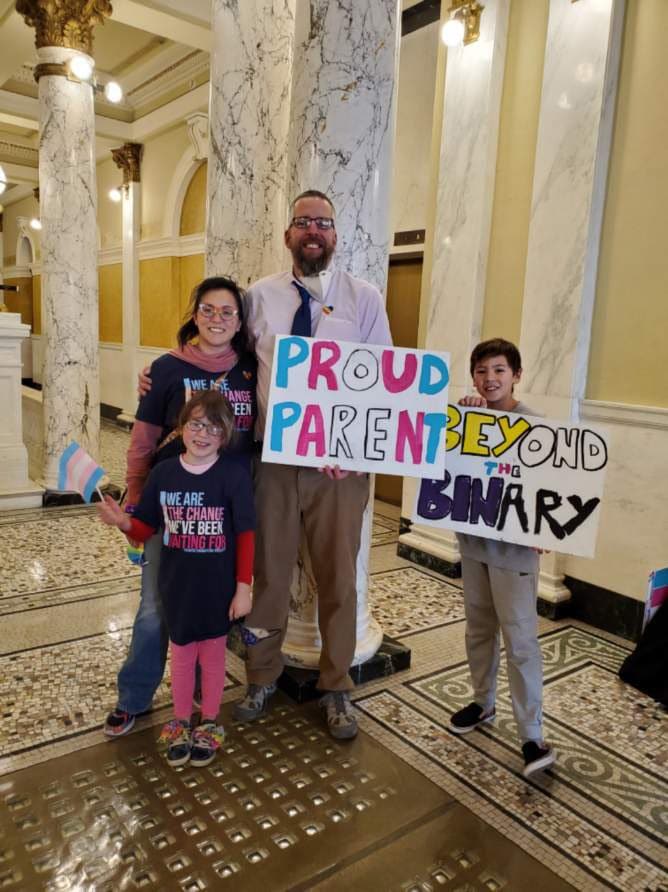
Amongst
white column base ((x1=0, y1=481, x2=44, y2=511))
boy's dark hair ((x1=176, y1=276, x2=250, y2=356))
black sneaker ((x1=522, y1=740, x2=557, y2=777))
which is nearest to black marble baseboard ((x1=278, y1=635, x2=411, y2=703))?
black sneaker ((x1=522, y1=740, x2=557, y2=777))

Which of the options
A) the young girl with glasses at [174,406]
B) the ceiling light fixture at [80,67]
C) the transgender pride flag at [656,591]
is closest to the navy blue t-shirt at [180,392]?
the young girl with glasses at [174,406]

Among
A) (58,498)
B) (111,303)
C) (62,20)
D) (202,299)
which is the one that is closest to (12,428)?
(58,498)

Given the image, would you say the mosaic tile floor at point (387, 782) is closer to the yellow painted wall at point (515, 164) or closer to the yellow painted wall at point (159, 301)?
the yellow painted wall at point (515, 164)

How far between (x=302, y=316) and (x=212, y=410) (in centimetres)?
52

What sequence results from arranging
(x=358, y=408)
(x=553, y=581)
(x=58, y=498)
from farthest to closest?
(x=58, y=498) → (x=553, y=581) → (x=358, y=408)

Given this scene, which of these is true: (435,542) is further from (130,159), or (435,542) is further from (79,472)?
(130,159)

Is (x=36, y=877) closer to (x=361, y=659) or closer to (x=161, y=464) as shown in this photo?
(x=161, y=464)

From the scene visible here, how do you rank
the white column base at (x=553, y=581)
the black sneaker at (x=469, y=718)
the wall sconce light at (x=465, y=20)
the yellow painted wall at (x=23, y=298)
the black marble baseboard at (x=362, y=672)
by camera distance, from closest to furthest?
the black sneaker at (x=469, y=718) < the black marble baseboard at (x=362, y=672) < the white column base at (x=553, y=581) < the wall sconce light at (x=465, y=20) < the yellow painted wall at (x=23, y=298)

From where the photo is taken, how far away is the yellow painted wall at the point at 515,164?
3.93 m

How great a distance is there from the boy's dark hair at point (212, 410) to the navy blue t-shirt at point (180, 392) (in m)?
0.11

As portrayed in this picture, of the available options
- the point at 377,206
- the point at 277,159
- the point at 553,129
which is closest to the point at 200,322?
the point at 377,206

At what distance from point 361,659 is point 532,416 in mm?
1362

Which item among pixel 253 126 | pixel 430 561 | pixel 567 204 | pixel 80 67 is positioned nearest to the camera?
pixel 253 126

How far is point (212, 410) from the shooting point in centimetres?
214
